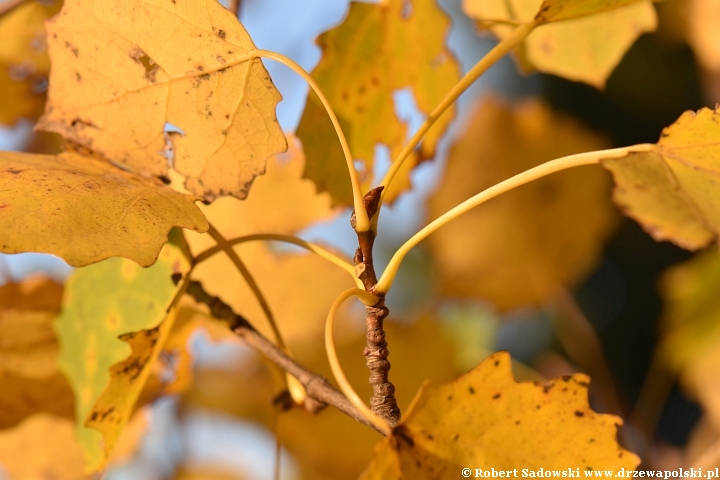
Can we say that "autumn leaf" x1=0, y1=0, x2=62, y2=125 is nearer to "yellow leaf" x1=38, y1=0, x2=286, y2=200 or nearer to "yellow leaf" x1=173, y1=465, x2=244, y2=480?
"yellow leaf" x1=38, y1=0, x2=286, y2=200

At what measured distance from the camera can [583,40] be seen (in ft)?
2.07

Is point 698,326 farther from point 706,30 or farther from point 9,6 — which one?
point 9,6

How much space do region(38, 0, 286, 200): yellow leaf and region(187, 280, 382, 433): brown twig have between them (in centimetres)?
13

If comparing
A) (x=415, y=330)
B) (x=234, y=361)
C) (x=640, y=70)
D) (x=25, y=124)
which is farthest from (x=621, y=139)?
(x=25, y=124)

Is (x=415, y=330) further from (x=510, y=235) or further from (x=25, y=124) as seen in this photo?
(x=25, y=124)

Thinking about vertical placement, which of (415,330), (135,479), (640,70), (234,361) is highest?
(640,70)

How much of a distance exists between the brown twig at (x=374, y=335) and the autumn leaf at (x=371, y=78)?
0.44 feet

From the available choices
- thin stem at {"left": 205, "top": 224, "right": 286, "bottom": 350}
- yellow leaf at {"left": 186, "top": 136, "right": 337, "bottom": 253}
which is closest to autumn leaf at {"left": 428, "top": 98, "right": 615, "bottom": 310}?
yellow leaf at {"left": 186, "top": 136, "right": 337, "bottom": 253}

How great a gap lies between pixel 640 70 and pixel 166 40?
1.37 meters

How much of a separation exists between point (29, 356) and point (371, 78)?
48 centimetres

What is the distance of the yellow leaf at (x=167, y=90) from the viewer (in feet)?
1.30

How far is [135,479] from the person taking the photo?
3.65 feet

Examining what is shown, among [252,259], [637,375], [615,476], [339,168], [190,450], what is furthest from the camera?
[637,375]

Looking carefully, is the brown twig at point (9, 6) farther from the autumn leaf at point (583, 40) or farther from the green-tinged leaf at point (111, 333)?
the autumn leaf at point (583, 40)
